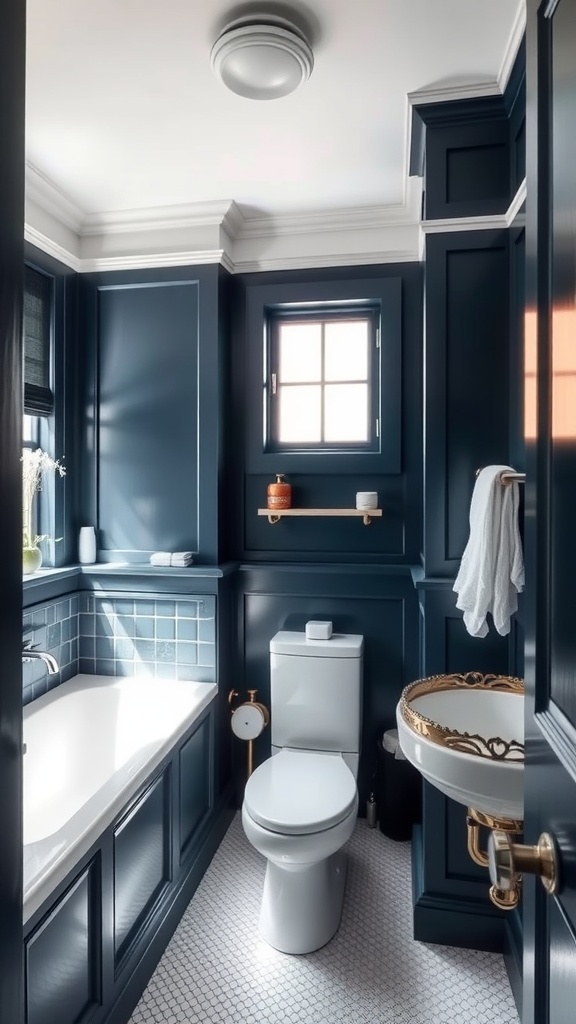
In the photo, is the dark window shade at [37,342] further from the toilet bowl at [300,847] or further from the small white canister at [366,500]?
the toilet bowl at [300,847]

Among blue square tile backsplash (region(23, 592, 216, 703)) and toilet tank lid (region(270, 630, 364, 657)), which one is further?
Result: blue square tile backsplash (region(23, 592, 216, 703))

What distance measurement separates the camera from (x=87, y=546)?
266cm

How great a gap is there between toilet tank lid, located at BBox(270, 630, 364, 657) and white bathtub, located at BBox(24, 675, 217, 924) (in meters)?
0.34

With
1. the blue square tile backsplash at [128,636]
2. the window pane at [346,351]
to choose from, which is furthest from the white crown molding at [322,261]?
the blue square tile backsplash at [128,636]

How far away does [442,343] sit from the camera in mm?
1942

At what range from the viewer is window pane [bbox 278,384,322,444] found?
2.72 metres

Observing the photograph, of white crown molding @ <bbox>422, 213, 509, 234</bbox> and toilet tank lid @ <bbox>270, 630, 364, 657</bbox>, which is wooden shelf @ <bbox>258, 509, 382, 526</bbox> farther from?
white crown molding @ <bbox>422, 213, 509, 234</bbox>

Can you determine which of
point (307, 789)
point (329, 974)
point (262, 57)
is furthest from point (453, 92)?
point (329, 974)

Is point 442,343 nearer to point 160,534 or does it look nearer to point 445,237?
point 445,237

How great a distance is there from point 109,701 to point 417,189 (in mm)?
2394

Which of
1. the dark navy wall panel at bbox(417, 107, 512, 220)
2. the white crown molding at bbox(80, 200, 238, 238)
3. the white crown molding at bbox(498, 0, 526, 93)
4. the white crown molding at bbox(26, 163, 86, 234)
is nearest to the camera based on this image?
the white crown molding at bbox(498, 0, 526, 93)

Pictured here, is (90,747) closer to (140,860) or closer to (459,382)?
(140,860)

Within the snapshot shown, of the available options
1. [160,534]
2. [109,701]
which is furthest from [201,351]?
[109,701]

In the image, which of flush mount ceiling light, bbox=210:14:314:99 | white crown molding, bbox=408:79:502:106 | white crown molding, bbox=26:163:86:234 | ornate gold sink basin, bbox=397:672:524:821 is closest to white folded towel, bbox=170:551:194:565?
ornate gold sink basin, bbox=397:672:524:821
